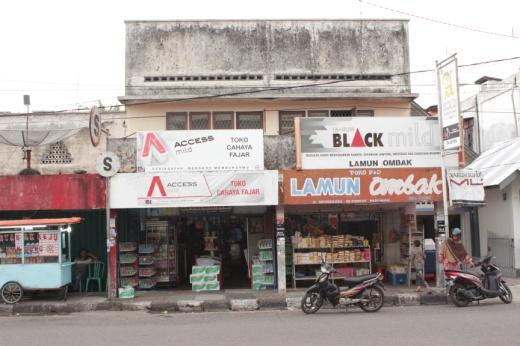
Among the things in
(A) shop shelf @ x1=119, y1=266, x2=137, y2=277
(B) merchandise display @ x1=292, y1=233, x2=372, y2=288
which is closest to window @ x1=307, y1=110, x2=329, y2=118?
(B) merchandise display @ x1=292, y1=233, x2=372, y2=288

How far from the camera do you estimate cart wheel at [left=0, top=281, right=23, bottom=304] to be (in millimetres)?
13914

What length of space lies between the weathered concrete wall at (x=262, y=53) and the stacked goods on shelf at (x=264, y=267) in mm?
5161

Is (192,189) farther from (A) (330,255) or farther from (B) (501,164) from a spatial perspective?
(B) (501,164)

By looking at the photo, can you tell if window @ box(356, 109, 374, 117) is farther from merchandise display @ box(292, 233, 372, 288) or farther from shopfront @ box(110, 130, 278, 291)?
shopfront @ box(110, 130, 278, 291)

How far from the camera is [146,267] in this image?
1662 centimetres

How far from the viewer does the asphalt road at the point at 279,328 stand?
29.2 ft

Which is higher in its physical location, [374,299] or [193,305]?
[374,299]

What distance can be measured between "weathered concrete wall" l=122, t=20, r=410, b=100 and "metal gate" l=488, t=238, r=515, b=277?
6.29 m

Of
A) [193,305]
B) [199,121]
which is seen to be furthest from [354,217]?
[193,305]

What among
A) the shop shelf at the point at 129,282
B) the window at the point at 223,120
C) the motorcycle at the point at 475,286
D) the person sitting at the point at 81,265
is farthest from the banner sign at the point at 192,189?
the motorcycle at the point at 475,286

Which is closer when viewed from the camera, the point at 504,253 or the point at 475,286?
→ the point at 475,286

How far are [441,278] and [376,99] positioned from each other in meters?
6.28

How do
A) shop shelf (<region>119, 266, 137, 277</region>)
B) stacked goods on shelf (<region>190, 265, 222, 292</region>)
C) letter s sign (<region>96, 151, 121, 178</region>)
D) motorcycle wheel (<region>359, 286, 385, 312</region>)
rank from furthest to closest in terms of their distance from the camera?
shop shelf (<region>119, 266, 137, 277</region>), stacked goods on shelf (<region>190, 265, 222, 292</region>), letter s sign (<region>96, 151, 121, 178</region>), motorcycle wheel (<region>359, 286, 385, 312</region>)

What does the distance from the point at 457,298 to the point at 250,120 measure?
8805 millimetres
